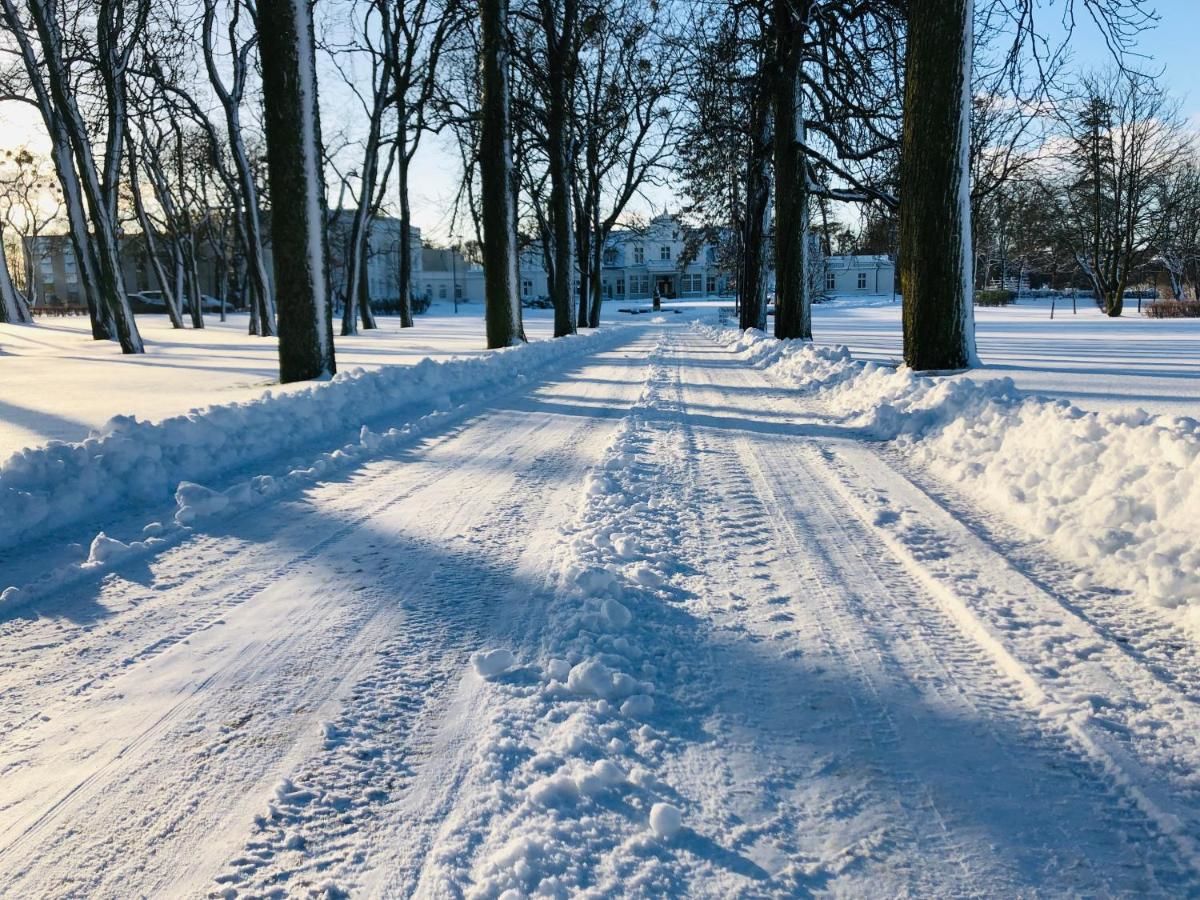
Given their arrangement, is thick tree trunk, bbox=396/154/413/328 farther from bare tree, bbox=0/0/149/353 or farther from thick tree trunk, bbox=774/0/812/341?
thick tree trunk, bbox=774/0/812/341

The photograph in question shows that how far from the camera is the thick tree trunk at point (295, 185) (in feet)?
29.4

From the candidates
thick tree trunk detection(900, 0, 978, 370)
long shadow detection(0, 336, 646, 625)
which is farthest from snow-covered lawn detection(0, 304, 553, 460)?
thick tree trunk detection(900, 0, 978, 370)

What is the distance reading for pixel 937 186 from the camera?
8.38 meters

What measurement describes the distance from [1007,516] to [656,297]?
62.6 metres

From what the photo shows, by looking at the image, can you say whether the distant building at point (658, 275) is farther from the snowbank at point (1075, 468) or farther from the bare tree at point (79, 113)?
the snowbank at point (1075, 468)

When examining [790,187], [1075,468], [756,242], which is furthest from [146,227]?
[1075,468]

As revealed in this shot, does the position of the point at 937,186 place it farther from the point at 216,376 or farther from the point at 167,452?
the point at 216,376

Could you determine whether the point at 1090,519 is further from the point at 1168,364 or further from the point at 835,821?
the point at 1168,364

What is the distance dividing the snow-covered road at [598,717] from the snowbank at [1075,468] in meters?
0.25

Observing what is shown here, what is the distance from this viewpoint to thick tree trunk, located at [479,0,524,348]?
48.4ft

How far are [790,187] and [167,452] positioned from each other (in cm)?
1373

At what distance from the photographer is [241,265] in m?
69.6

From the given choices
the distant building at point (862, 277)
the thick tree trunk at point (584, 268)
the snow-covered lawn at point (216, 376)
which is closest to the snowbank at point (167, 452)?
the snow-covered lawn at point (216, 376)

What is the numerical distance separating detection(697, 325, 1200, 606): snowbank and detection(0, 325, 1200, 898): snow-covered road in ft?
0.82
